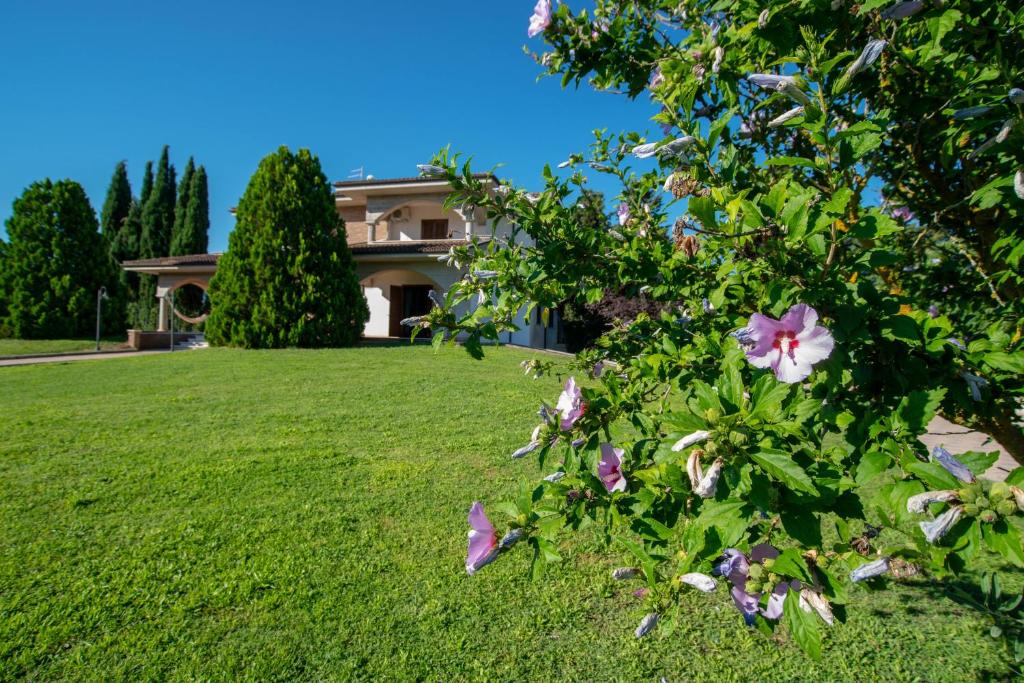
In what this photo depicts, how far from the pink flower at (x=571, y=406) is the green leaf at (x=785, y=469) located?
47 cm

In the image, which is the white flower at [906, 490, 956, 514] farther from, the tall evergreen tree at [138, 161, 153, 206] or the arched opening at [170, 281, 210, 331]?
the tall evergreen tree at [138, 161, 153, 206]

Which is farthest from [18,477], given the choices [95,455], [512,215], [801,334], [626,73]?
[801,334]

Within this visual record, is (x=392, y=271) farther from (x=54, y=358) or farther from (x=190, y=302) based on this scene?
(x=190, y=302)

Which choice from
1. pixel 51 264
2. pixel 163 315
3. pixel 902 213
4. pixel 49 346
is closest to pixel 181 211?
pixel 163 315

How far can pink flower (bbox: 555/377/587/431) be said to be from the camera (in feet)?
4.52

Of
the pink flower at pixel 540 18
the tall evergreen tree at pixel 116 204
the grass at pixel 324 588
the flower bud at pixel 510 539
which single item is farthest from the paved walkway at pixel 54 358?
the tall evergreen tree at pixel 116 204

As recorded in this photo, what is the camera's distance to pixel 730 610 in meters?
3.15

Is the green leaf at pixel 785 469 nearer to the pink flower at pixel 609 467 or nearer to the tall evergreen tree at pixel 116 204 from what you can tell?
the pink flower at pixel 609 467

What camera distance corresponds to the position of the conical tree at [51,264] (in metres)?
18.0

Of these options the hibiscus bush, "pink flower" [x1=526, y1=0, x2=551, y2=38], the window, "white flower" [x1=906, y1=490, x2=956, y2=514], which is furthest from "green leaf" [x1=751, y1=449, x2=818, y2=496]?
the window

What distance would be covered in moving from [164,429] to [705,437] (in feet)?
23.2

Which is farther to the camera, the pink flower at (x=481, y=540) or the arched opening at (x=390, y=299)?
the arched opening at (x=390, y=299)

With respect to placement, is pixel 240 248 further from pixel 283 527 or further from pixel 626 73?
pixel 626 73

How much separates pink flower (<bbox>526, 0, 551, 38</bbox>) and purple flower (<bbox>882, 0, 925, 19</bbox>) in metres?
1.08
